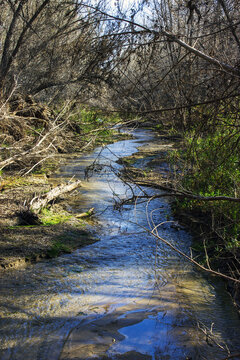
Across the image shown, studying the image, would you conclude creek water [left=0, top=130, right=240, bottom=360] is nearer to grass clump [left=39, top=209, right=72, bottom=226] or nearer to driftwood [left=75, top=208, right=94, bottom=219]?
grass clump [left=39, top=209, right=72, bottom=226]

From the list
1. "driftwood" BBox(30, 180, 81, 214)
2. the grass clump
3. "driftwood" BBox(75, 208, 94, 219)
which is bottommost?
"driftwood" BBox(75, 208, 94, 219)

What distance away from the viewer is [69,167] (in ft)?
42.0

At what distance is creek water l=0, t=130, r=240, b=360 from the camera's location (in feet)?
13.1

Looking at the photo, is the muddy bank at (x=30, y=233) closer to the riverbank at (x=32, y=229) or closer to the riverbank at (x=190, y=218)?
the riverbank at (x=32, y=229)

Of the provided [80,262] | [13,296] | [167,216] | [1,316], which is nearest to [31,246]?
[80,262]

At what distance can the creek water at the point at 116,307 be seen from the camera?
4.00 meters

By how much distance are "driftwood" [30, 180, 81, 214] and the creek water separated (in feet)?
5.20

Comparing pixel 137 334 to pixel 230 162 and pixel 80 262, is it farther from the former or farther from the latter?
pixel 230 162

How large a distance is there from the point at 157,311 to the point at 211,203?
287 cm

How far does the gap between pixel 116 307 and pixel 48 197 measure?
12.7 ft

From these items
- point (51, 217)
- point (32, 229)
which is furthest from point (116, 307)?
point (51, 217)

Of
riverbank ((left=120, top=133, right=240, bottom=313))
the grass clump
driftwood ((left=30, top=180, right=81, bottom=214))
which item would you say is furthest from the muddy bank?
riverbank ((left=120, top=133, right=240, bottom=313))

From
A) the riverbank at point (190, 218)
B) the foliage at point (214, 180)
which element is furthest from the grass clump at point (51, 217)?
the foliage at point (214, 180)

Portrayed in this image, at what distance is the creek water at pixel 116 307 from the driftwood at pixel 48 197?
5.20 feet
